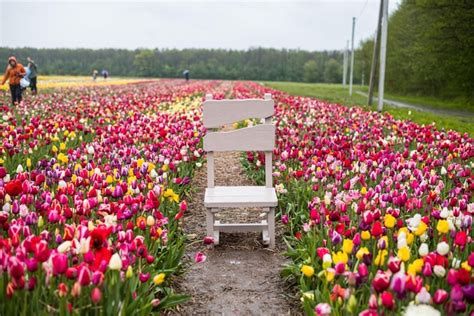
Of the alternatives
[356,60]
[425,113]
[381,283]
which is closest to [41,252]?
[381,283]

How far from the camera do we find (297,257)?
431 centimetres

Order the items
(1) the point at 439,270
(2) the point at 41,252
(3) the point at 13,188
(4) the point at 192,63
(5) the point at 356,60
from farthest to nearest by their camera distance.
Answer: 1. (4) the point at 192,63
2. (5) the point at 356,60
3. (3) the point at 13,188
4. (1) the point at 439,270
5. (2) the point at 41,252

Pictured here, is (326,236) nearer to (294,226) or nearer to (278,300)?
(278,300)

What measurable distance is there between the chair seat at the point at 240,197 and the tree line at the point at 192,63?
87129 mm

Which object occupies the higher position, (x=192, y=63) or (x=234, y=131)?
(x=192, y=63)

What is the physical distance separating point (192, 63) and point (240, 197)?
107 meters

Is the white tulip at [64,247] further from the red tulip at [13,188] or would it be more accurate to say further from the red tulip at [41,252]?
the red tulip at [13,188]

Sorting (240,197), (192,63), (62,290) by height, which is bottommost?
(240,197)

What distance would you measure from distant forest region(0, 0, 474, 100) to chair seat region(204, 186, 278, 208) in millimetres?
20287

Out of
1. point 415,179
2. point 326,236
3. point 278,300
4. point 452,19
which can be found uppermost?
point 452,19

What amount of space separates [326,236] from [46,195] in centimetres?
207

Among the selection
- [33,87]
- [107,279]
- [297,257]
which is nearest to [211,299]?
[297,257]

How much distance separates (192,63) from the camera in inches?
4328

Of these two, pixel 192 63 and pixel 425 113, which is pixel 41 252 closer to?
pixel 425 113
